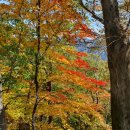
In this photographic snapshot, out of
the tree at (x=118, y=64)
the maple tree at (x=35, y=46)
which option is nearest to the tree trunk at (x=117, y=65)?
the tree at (x=118, y=64)

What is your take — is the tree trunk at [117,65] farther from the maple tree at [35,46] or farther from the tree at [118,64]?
the maple tree at [35,46]

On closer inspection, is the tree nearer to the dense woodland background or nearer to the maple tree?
the dense woodland background

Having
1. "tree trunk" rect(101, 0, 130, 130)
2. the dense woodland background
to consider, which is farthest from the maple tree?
"tree trunk" rect(101, 0, 130, 130)

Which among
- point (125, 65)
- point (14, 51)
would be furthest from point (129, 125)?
point (14, 51)

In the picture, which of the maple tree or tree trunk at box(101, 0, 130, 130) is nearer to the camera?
tree trunk at box(101, 0, 130, 130)

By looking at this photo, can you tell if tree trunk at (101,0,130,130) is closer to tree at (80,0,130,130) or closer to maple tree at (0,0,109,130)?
tree at (80,0,130,130)

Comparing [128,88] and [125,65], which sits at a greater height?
[125,65]

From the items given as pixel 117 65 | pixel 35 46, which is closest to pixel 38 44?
pixel 35 46

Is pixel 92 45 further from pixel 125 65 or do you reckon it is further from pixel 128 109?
pixel 128 109

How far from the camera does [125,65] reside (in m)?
6.94

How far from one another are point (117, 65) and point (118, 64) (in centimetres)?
Result: 3

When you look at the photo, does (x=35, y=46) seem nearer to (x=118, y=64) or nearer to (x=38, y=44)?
(x=38, y=44)

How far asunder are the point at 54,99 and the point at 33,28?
399cm

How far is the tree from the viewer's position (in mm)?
6828
